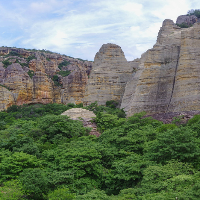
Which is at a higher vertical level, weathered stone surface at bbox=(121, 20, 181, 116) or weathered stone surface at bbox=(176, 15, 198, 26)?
weathered stone surface at bbox=(176, 15, 198, 26)

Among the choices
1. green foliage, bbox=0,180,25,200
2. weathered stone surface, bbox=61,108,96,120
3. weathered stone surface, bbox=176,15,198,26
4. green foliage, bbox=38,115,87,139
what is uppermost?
weathered stone surface, bbox=176,15,198,26

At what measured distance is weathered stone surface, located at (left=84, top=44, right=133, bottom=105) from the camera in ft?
141

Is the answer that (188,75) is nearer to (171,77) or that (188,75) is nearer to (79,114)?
(171,77)

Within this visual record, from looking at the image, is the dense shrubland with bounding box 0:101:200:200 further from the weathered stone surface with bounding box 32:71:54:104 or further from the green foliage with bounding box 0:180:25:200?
the weathered stone surface with bounding box 32:71:54:104

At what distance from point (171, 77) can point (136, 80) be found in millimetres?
6387

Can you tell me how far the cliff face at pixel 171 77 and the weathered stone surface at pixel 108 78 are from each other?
9.57m

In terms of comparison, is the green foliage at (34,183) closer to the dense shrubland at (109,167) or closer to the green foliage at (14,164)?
the dense shrubland at (109,167)

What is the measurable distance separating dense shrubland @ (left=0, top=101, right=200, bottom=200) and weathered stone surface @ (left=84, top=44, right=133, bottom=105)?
62.2 feet

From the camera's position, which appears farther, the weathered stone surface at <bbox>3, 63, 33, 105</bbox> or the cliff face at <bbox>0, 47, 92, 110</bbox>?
the weathered stone surface at <bbox>3, 63, 33, 105</bbox>

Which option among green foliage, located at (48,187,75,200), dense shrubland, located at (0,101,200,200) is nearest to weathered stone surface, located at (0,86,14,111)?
dense shrubland, located at (0,101,200,200)

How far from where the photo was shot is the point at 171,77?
31.6 meters

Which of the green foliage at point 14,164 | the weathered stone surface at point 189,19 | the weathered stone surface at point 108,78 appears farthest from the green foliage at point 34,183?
the weathered stone surface at point 189,19

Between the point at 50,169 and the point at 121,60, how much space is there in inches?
1172

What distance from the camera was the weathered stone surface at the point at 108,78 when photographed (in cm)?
4297
